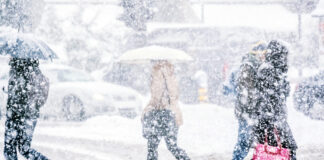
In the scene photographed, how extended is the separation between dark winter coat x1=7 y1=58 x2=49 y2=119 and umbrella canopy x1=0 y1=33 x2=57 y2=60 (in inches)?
4.0

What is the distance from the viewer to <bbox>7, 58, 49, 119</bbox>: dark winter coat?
250 inches

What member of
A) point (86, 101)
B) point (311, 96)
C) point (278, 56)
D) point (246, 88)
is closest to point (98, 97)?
point (86, 101)

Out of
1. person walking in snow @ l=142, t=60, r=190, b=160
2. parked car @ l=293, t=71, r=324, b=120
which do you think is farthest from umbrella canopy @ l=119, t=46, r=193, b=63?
parked car @ l=293, t=71, r=324, b=120

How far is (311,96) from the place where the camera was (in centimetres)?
1289

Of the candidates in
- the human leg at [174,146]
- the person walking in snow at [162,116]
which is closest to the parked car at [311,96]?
the person walking in snow at [162,116]

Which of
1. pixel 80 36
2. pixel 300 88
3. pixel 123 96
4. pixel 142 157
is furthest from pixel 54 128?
pixel 80 36

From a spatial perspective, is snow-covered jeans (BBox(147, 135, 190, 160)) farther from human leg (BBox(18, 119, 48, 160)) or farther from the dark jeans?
the dark jeans

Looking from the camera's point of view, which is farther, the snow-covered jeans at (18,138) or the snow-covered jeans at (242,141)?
the snow-covered jeans at (242,141)

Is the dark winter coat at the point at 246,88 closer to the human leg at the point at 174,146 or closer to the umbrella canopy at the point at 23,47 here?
the human leg at the point at 174,146

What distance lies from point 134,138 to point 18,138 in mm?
4784

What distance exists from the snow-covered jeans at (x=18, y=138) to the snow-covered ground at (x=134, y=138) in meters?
2.20

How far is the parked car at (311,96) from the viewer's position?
12508 mm

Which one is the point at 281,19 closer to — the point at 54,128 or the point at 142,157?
the point at 54,128

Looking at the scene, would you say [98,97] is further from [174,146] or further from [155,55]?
[174,146]
